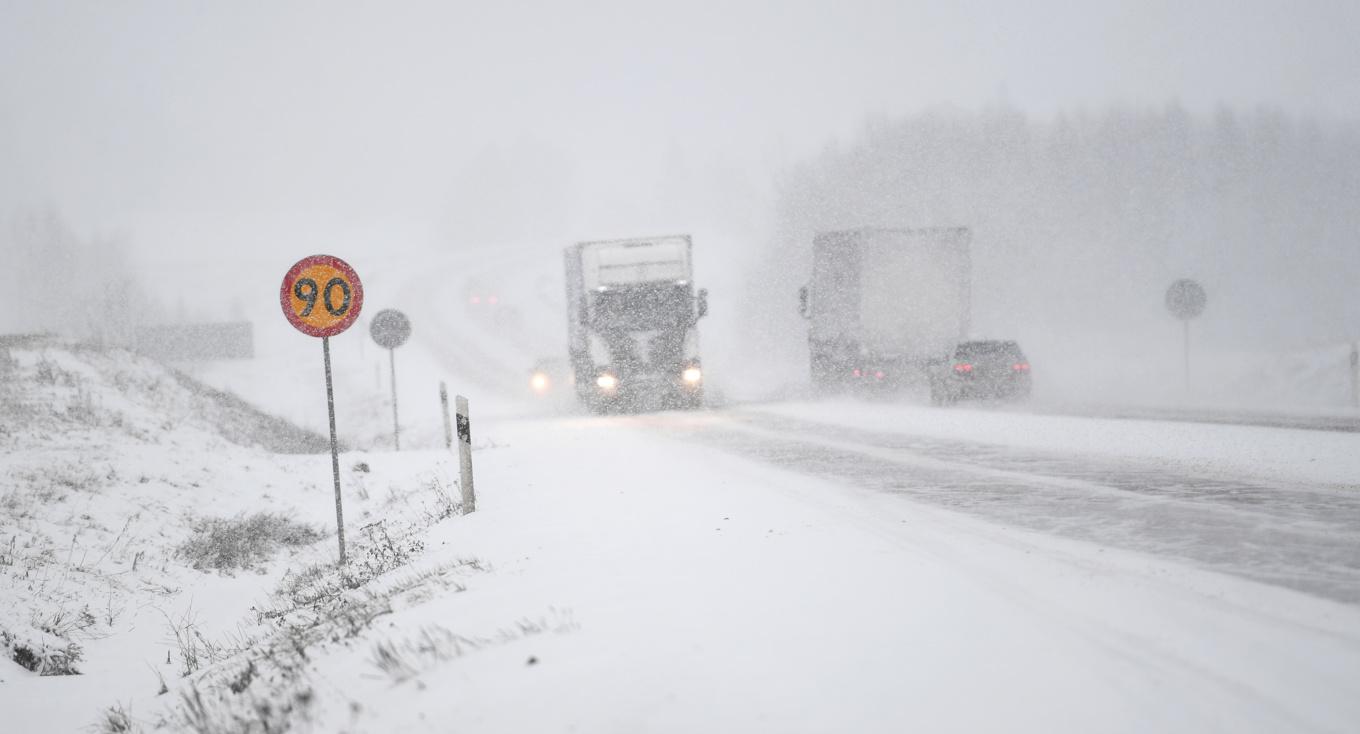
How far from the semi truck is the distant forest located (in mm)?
23555

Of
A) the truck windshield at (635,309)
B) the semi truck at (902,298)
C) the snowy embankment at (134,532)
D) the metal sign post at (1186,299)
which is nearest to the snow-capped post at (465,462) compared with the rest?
the snowy embankment at (134,532)

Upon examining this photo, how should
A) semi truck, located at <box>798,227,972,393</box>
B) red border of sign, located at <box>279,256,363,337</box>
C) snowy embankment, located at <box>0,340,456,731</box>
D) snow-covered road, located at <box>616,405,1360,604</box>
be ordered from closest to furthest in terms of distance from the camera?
snow-covered road, located at <box>616,405,1360,604</box>
snowy embankment, located at <box>0,340,456,731</box>
red border of sign, located at <box>279,256,363,337</box>
semi truck, located at <box>798,227,972,393</box>

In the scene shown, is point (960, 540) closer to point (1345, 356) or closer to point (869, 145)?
point (1345, 356)

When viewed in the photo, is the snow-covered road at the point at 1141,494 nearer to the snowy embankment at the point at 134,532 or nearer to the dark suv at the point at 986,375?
the snowy embankment at the point at 134,532

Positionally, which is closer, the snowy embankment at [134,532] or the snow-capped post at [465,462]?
the snowy embankment at [134,532]

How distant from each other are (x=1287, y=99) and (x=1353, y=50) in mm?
4477

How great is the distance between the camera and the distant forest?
4862cm

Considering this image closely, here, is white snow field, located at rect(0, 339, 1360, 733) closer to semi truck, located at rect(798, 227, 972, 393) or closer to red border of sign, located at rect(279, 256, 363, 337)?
red border of sign, located at rect(279, 256, 363, 337)

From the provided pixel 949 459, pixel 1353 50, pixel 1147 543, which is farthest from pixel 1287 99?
pixel 1147 543

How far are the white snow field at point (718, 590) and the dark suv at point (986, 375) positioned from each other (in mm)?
8781

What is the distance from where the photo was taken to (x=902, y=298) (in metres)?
24.7

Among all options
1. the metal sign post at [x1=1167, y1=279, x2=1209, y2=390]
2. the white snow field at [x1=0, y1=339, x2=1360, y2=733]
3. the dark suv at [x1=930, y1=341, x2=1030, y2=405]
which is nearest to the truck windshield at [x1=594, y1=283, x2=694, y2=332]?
the dark suv at [x1=930, y1=341, x2=1030, y2=405]

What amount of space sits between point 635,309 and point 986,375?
8.32m

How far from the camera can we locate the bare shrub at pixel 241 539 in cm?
993
